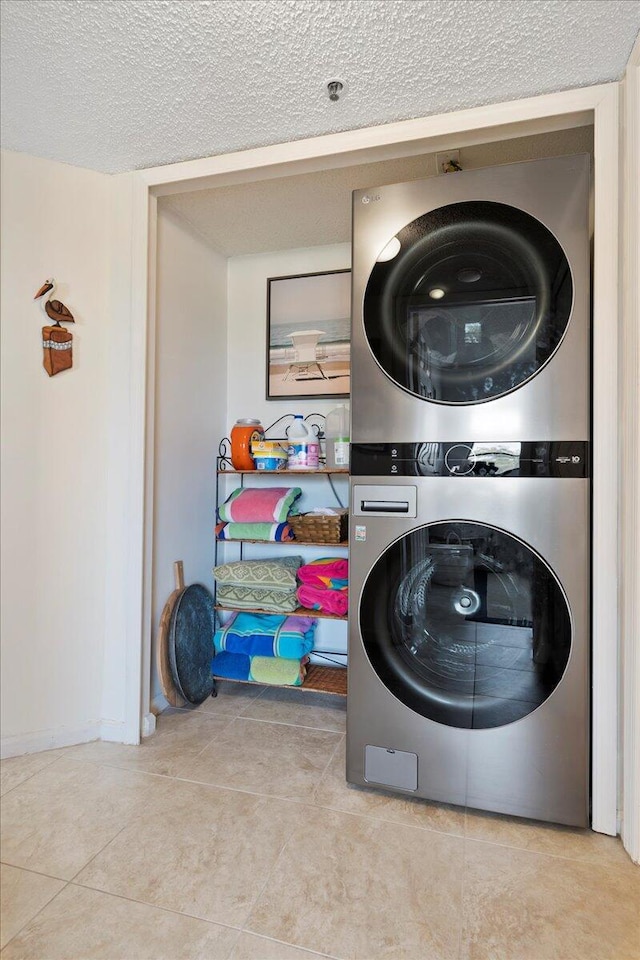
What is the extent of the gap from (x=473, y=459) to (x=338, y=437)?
831 mm

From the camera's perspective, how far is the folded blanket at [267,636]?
2156mm

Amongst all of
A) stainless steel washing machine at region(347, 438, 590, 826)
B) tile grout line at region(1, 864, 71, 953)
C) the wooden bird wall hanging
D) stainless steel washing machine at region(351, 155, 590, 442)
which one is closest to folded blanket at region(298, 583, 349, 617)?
stainless steel washing machine at region(347, 438, 590, 826)

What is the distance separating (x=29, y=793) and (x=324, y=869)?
39.5 inches

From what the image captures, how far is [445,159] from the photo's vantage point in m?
1.81

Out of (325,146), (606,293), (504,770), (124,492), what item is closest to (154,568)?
(124,492)

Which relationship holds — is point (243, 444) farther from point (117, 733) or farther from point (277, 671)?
point (117, 733)

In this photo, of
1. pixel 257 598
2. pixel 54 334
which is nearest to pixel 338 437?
pixel 257 598

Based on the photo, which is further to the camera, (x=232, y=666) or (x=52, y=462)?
(x=232, y=666)

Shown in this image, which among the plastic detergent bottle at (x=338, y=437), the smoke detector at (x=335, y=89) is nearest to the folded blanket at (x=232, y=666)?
the plastic detergent bottle at (x=338, y=437)

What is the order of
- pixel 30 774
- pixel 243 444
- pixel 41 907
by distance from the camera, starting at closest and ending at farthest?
pixel 41 907 → pixel 30 774 → pixel 243 444

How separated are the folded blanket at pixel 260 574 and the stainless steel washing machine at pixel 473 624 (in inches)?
25.3

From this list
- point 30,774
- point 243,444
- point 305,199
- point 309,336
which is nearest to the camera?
point 30,774

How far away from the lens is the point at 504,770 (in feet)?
4.79

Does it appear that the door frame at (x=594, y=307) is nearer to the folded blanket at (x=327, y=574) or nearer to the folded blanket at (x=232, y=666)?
the folded blanket at (x=232, y=666)
